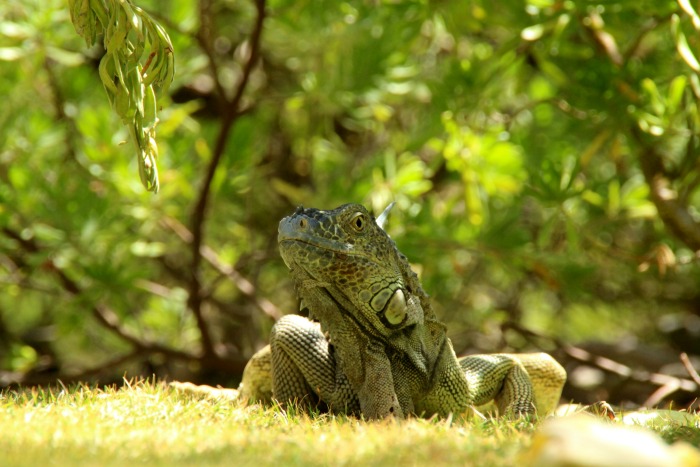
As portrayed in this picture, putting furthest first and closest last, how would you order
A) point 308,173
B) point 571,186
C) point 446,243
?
1. point 308,173
2. point 446,243
3. point 571,186

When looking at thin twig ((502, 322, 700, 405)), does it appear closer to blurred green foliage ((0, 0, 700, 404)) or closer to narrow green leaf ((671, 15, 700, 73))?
blurred green foliage ((0, 0, 700, 404))

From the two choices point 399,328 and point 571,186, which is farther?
point 571,186

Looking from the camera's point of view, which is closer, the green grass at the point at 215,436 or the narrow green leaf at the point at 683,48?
the green grass at the point at 215,436

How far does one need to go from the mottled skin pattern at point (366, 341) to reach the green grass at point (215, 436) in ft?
0.98

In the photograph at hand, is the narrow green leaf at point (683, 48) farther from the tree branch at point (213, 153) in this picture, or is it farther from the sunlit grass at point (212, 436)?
the tree branch at point (213, 153)

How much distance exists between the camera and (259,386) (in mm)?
5855

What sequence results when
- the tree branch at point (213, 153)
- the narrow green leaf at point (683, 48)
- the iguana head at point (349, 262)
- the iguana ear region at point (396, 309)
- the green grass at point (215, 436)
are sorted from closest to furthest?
the green grass at point (215, 436) < the iguana head at point (349, 262) < the iguana ear region at point (396, 309) < the narrow green leaf at point (683, 48) < the tree branch at point (213, 153)

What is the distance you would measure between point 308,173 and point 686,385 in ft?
17.4

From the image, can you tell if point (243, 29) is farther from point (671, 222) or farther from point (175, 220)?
point (671, 222)

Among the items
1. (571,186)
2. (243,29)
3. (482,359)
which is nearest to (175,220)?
(243,29)

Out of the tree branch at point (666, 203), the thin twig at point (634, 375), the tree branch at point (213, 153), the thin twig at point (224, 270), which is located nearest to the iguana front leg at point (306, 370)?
the tree branch at point (213, 153)

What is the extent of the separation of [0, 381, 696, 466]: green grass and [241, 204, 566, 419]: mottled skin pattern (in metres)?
0.30

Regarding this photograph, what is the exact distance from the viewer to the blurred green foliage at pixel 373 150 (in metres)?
8.05

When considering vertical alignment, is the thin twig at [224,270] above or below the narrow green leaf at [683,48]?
below
